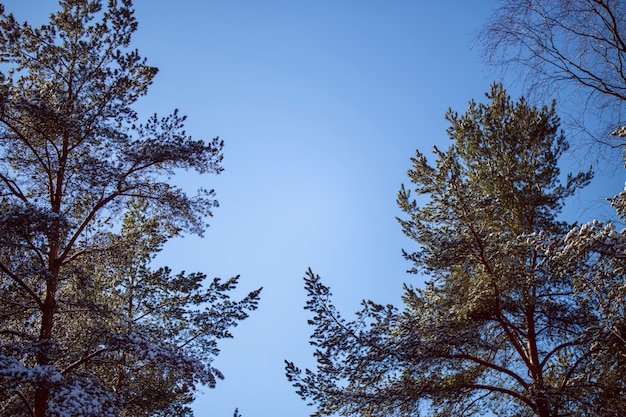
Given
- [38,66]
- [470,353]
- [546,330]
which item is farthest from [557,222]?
[38,66]

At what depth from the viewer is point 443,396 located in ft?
27.1

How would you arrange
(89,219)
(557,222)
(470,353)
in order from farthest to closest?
(557,222) → (470,353) → (89,219)

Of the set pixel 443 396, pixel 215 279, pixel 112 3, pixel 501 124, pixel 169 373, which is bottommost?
pixel 443 396

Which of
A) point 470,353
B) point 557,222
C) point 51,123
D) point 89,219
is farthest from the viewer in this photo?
point 557,222

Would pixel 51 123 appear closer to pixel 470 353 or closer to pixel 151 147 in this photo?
pixel 151 147

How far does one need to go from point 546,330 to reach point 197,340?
22.6 ft

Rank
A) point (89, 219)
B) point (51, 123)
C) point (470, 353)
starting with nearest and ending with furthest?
point (51, 123) < point (89, 219) < point (470, 353)

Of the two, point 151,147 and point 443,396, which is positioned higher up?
point 151,147

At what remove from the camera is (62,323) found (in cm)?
→ 864

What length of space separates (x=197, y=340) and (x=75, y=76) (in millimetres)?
5490

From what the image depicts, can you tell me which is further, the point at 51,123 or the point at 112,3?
the point at 112,3

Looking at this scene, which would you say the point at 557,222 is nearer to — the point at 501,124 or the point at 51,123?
the point at 501,124

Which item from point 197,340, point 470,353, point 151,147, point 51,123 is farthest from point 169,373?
point 470,353

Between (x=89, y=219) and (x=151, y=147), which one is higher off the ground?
(x=151, y=147)
